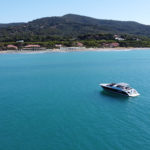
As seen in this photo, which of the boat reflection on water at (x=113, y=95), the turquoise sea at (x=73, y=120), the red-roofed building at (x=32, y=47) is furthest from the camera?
the red-roofed building at (x=32, y=47)

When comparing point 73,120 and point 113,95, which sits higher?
point 113,95

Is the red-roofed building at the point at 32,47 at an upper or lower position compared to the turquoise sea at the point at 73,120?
upper

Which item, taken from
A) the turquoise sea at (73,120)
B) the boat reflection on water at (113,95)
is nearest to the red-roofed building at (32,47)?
the turquoise sea at (73,120)

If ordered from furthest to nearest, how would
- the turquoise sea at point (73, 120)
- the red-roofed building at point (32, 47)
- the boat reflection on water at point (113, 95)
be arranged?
the red-roofed building at point (32, 47), the boat reflection on water at point (113, 95), the turquoise sea at point (73, 120)

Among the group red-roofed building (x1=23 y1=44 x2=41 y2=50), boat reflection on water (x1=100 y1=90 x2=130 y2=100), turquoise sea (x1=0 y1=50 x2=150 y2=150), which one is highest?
red-roofed building (x1=23 y1=44 x2=41 y2=50)

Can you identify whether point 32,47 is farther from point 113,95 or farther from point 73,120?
point 73,120

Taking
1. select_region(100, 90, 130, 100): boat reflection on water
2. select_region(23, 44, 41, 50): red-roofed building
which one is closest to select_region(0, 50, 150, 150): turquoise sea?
select_region(100, 90, 130, 100): boat reflection on water

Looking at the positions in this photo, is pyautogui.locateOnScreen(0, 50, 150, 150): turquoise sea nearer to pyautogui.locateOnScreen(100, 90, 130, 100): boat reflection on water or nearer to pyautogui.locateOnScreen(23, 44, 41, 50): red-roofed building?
pyautogui.locateOnScreen(100, 90, 130, 100): boat reflection on water

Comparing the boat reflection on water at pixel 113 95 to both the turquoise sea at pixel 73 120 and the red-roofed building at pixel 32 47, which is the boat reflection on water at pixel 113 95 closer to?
the turquoise sea at pixel 73 120

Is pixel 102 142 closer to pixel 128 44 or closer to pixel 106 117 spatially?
pixel 106 117

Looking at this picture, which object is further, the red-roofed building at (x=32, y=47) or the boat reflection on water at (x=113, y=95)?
the red-roofed building at (x=32, y=47)

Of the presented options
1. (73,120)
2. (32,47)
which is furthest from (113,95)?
(32,47)
